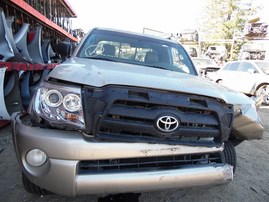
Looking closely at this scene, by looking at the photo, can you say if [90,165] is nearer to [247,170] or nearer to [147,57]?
[147,57]

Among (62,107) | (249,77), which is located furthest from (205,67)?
(62,107)

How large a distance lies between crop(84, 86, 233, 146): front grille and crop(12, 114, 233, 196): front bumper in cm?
8

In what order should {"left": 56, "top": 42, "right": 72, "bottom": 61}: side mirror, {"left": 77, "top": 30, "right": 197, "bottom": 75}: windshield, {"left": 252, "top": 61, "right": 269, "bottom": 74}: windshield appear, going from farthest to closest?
{"left": 252, "top": 61, "right": 269, "bottom": 74}: windshield, {"left": 56, "top": 42, "right": 72, "bottom": 61}: side mirror, {"left": 77, "top": 30, "right": 197, "bottom": 75}: windshield

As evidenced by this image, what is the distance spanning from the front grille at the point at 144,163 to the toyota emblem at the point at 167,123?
0.27 meters

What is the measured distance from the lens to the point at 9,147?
4.07 meters

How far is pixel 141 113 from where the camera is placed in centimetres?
204

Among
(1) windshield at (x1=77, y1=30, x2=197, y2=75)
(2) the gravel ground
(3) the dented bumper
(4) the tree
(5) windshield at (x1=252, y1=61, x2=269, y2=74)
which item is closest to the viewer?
(3) the dented bumper

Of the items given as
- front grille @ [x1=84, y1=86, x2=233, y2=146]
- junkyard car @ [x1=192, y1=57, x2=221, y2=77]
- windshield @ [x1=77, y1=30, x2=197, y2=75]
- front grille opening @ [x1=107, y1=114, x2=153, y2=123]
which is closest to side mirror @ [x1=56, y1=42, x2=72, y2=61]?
windshield @ [x1=77, y1=30, x2=197, y2=75]

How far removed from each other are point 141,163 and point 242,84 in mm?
9814

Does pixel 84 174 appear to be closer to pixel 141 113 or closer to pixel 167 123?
pixel 141 113

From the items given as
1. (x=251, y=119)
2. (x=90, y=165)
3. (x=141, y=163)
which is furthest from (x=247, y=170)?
(x=90, y=165)

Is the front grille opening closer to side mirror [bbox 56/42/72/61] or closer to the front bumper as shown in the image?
the front bumper

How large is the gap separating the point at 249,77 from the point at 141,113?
9.65 metres

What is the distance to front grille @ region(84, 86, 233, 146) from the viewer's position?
2002 millimetres
